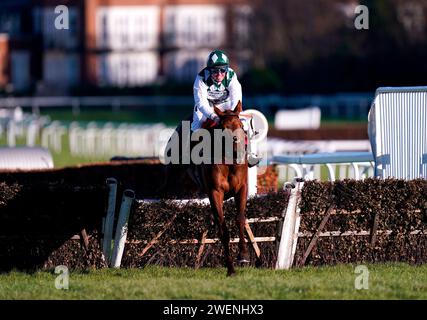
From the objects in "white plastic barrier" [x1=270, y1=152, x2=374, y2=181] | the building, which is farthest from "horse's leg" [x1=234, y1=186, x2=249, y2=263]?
the building

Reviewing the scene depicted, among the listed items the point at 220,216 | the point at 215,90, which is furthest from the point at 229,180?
the point at 215,90

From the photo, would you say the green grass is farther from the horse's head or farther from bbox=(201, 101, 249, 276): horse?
the horse's head

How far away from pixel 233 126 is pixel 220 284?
1555mm

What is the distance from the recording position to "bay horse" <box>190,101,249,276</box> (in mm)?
10477

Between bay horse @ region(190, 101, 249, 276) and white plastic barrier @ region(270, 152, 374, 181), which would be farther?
white plastic barrier @ region(270, 152, 374, 181)

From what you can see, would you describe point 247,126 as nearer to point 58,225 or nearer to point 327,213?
point 327,213

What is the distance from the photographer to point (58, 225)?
11023mm

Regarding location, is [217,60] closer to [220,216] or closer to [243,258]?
[220,216]

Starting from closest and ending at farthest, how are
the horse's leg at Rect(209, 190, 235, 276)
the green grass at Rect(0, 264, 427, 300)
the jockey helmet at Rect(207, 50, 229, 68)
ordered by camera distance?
the green grass at Rect(0, 264, 427, 300)
the horse's leg at Rect(209, 190, 235, 276)
the jockey helmet at Rect(207, 50, 229, 68)

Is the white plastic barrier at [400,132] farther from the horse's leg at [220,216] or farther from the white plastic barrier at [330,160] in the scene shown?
the horse's leg at [220,216]

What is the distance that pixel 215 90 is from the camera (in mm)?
11078

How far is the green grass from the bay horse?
0.32m
